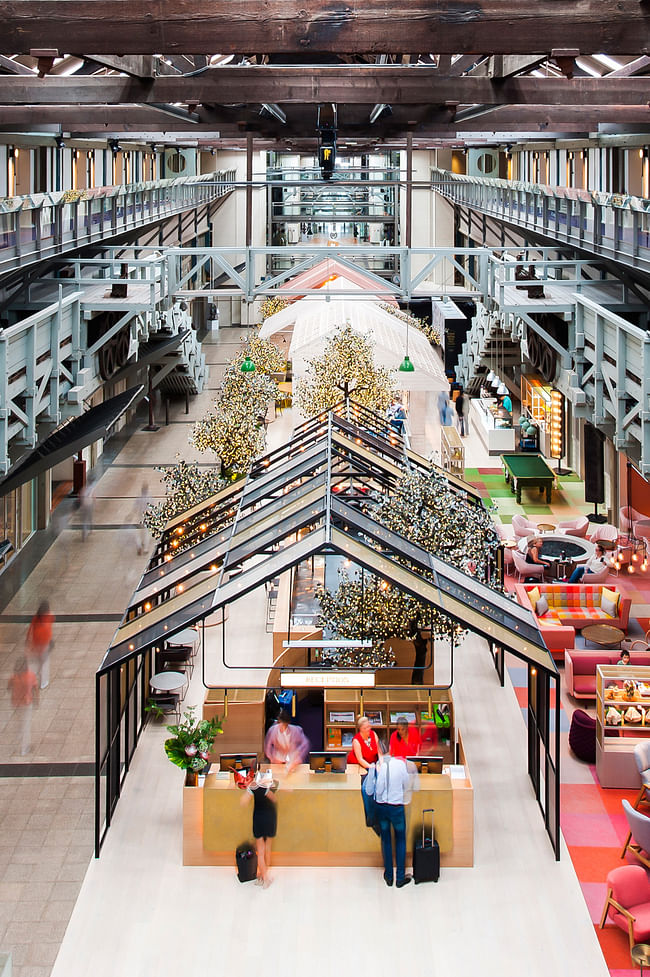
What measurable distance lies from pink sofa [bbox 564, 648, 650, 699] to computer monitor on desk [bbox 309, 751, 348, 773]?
13.9 ft

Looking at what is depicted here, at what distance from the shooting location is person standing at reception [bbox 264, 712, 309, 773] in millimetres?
9859

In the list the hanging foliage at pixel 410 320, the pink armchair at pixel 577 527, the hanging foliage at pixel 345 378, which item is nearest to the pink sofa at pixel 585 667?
the pink armchair at pixel 577 527

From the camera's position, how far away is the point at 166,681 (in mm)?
12273

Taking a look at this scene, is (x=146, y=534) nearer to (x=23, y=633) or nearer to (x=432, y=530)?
(x=23, y=633)

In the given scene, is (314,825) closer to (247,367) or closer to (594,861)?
(594,861)

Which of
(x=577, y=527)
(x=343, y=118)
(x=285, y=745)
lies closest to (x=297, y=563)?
(x=285, y=745)

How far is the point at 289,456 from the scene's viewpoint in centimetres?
1555

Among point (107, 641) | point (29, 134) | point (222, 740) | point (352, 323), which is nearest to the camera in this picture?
point (222, 740)

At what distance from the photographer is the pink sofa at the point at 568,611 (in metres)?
14.0

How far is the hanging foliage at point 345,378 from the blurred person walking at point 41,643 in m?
7.00

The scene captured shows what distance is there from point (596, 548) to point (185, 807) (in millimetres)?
10855

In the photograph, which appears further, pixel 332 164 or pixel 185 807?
pixel 332 164

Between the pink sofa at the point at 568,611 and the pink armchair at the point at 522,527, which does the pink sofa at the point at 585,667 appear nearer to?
the pink sofa at the point at 568,611

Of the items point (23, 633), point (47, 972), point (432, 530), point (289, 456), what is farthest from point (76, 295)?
point (47, 972)
